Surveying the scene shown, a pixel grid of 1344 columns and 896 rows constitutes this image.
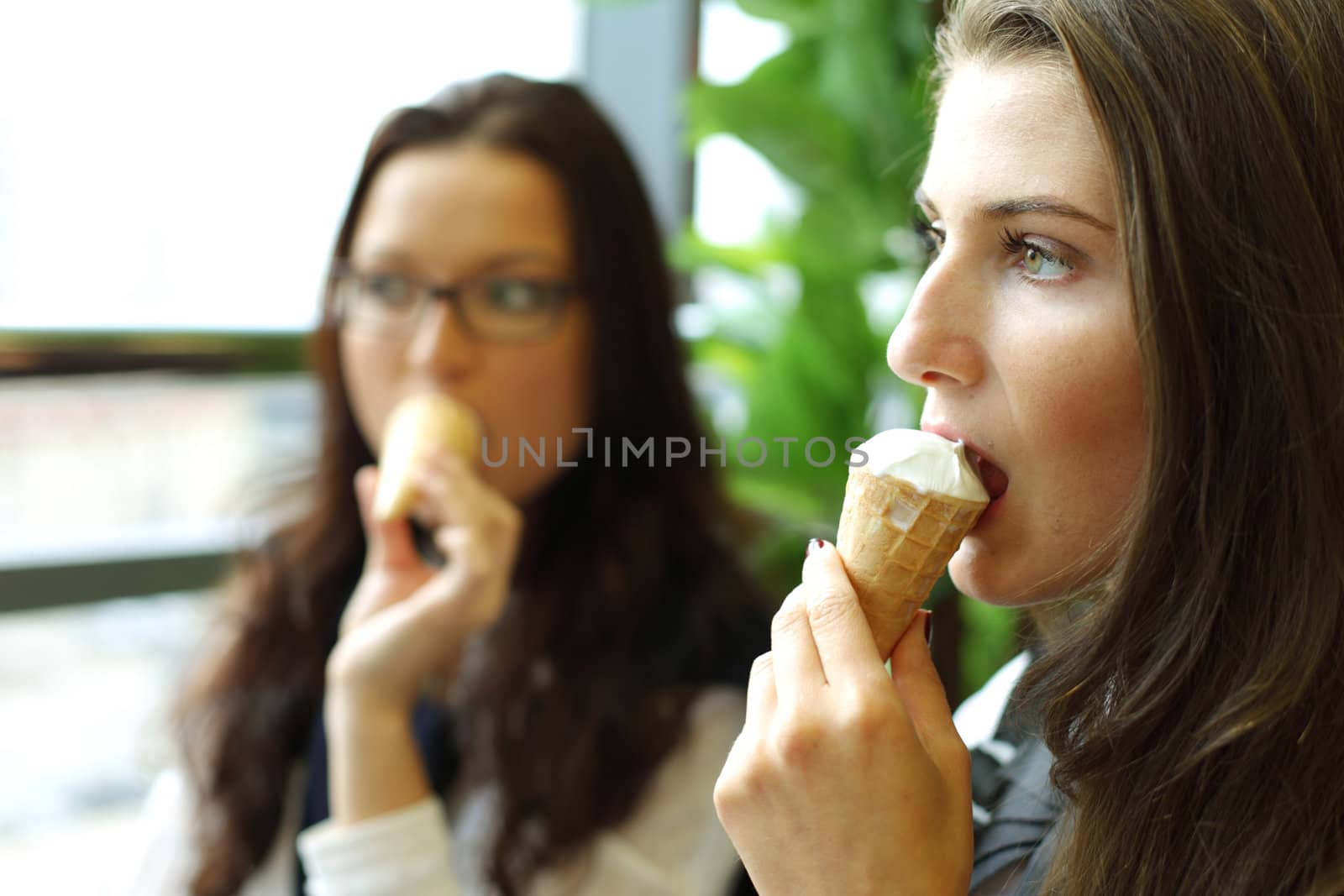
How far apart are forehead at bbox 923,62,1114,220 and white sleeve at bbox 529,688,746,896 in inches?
32.7

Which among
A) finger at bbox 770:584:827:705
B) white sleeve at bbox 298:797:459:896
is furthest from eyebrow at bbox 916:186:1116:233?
white sleeve at bbox 298:797:459:896

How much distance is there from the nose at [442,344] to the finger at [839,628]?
72 cm

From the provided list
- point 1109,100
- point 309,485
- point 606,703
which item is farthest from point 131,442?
point 1109,100

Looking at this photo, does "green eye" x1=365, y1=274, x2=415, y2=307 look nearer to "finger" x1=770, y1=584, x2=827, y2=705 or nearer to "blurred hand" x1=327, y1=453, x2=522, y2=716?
"blurred hand" x1=327, y1=453, x2=522, y2=716

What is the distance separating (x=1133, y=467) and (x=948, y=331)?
0.13 metres

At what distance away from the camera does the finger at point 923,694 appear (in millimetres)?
656

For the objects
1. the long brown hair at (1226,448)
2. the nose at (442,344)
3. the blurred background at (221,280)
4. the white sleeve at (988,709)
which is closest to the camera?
the long brown hair at (1226,448)

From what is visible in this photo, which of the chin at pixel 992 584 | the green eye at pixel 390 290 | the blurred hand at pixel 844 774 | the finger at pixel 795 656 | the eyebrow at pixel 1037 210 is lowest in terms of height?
the blurred hand at pixel 844 774

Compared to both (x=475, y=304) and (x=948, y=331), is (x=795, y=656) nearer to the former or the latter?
(x=948, y=331)

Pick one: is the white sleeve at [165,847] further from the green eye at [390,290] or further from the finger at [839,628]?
the finger at [839,628]

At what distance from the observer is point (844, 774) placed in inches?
24.7

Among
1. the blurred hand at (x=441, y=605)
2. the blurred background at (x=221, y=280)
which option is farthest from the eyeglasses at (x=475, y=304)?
the blurred background at (x=221, y=280)

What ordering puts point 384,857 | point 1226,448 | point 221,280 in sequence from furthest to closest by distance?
point 221,280 < point 384,857 < point 1226,448

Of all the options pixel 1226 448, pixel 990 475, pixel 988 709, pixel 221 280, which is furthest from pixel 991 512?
pixel 221 280
